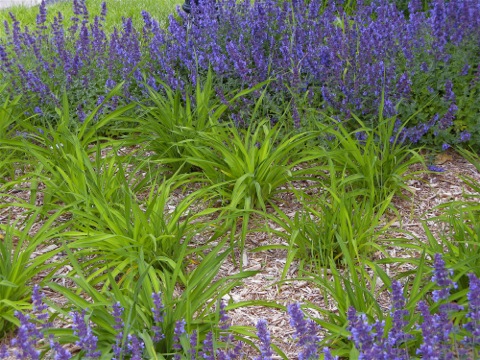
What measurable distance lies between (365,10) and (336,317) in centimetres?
339

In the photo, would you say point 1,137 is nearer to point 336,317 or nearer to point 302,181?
point 302,181

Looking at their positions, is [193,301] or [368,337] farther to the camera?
[193,301]

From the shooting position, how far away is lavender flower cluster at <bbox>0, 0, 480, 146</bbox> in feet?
14.8

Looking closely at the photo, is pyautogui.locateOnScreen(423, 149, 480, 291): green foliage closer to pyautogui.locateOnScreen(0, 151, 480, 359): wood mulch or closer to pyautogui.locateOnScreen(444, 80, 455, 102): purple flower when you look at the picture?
pyautogui.locateOnScreen(0, 151, 480, 359): wood mulch

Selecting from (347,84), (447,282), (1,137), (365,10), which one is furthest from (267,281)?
(365,10)

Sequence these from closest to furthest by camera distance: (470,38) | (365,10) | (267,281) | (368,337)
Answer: (368,337) → (267,281) → (470,38) → (365,10)

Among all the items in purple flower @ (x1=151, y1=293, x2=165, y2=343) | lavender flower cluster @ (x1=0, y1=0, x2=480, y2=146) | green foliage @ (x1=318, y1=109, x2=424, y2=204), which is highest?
lavender flower cluster @ (x1=0, y1=0, x2=480, y2=146)

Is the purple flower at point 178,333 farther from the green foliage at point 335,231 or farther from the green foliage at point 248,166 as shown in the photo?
the green foliage at point 248,166

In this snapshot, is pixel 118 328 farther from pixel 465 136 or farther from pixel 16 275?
pixel 465 136

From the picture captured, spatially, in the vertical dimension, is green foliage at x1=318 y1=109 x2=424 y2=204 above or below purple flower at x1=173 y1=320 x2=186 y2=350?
above

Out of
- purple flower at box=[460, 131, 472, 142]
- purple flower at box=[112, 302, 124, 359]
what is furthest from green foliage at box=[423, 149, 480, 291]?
purple flower at box=[112, 302, 124, 359]

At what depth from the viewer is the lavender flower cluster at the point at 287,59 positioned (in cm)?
450

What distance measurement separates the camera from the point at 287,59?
190 inches

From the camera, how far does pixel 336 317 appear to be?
9.53 ft
